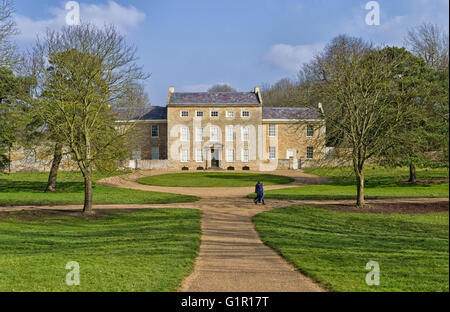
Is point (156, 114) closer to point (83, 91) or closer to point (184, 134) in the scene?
point (184, 134)

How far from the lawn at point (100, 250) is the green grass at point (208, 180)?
17243 mm

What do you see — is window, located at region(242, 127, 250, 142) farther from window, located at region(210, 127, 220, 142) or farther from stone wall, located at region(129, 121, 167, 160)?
stone wall, located at region(129, 121, 167, 160)

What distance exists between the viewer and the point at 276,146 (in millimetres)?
59438

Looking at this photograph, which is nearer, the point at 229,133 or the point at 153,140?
the point at 229,133

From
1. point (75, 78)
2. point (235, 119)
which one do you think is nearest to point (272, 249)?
point (75, 78)

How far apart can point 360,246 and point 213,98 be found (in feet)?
152

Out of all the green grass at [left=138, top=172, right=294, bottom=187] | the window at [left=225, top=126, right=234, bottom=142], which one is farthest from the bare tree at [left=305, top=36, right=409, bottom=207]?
the window at [left=225, top=126, right=234, bottom=142]

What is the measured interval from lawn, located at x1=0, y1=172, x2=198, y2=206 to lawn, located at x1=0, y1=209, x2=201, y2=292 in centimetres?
590

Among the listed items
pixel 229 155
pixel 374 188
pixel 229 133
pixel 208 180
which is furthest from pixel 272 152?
pixel 374 188

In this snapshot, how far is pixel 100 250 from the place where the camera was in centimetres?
1258

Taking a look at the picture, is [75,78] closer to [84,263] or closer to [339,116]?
[84,263]

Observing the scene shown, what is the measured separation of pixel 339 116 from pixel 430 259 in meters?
14.2

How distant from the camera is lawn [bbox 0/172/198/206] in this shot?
89.3ft

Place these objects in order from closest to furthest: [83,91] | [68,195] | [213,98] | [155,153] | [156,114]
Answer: [83,91] < [68,195] < [213,98] < [155,153] < [156,114]
